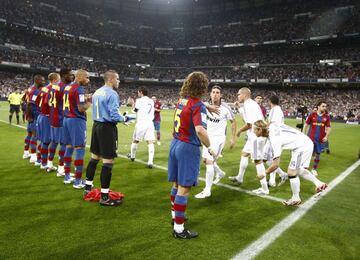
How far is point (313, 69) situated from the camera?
51.2m

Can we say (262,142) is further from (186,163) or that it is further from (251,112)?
(186,163)

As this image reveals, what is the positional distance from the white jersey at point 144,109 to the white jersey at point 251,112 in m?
3.39

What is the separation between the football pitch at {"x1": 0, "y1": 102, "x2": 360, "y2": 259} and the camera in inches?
149

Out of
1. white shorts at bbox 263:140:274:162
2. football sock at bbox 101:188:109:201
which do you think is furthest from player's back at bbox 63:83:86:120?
white shorts at bbox 263:140:274:162

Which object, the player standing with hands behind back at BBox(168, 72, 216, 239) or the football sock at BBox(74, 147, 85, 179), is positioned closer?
the player standing with hands behind back at BBox(168, 72, 216, 239)

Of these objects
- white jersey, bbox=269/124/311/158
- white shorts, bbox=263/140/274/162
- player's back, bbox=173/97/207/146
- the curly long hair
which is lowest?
white shorts, bbox=263/140/274/162

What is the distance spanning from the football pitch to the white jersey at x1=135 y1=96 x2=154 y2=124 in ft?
6.22

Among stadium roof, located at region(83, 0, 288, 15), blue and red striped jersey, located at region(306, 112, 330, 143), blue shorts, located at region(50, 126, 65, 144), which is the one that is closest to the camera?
blue shorts, located at region(50, 126, 65, 144)

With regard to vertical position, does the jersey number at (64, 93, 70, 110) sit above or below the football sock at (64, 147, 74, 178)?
above

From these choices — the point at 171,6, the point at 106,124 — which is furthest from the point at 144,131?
the point at 171,6

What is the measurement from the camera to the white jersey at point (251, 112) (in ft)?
20.7

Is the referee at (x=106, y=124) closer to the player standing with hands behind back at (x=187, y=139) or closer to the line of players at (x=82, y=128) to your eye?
the line of players at (x=82, y=128)

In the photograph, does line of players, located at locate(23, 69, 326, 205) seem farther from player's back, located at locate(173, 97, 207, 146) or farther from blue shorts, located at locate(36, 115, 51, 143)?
player's back, located at locate(173, 97, 207, 146)

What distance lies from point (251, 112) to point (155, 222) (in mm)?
3302
